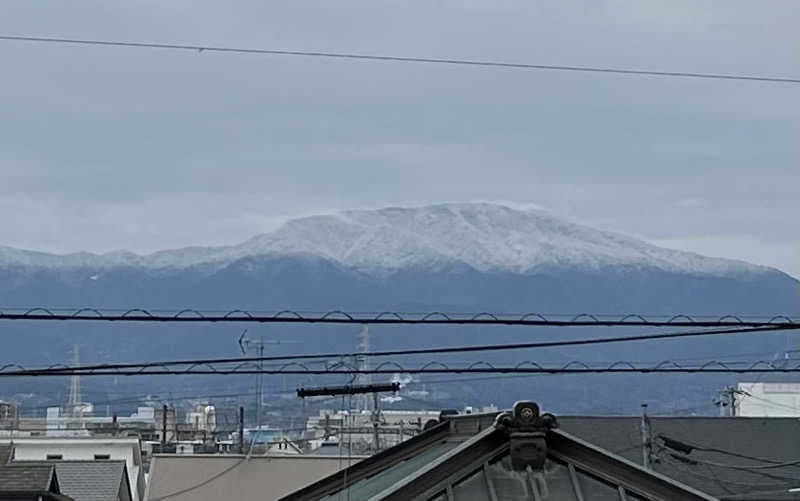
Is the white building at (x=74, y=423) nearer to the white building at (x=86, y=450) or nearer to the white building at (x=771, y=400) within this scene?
the white building at (x=86, y=450)

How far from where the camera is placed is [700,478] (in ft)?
81.1

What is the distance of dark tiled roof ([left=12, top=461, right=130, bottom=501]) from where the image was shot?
43281 mm

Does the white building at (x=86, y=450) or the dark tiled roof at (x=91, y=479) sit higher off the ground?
the white building at (x=86, y=450)

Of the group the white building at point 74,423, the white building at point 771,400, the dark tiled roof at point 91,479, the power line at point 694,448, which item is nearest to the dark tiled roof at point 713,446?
the power line at point 694,448

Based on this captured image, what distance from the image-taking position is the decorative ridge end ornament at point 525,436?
11422 mm

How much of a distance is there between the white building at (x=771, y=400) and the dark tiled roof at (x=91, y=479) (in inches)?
1116

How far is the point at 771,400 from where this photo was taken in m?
Result: 65.8

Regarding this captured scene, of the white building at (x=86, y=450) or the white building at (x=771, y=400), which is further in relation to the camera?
the white building at (x=771, y=400)

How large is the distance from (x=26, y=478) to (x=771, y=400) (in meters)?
42.1

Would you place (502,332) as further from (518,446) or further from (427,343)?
(518,446)

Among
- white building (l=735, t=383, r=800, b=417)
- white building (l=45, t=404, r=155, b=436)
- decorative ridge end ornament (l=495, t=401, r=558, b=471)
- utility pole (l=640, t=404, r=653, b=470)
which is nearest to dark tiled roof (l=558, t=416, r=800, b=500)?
utility pole (l=640, t=404, r=653, b=470)

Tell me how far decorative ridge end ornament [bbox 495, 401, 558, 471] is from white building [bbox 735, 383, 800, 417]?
51.2m

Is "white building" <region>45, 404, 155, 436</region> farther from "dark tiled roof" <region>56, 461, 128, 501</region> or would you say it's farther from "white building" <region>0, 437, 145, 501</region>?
"dark tiled roof" <region>56, 461, 128, 501</region>

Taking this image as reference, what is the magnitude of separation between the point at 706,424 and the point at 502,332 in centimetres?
12636
